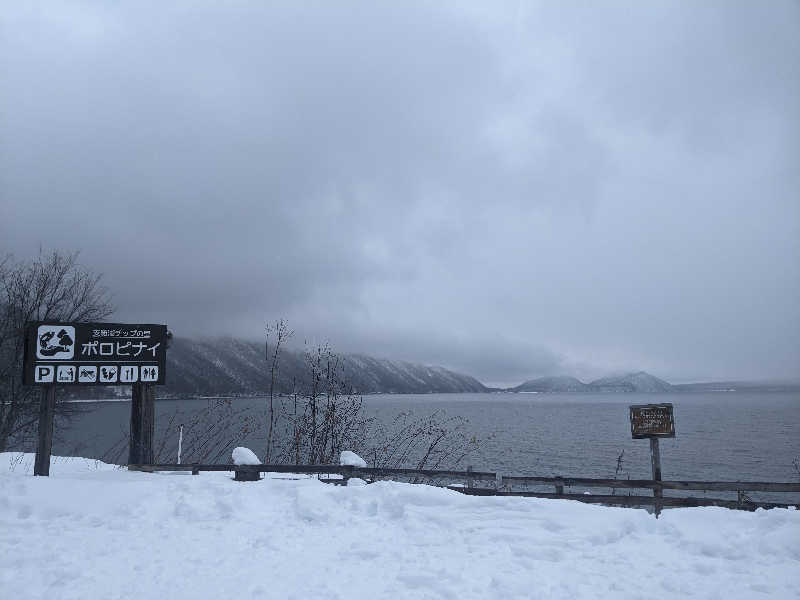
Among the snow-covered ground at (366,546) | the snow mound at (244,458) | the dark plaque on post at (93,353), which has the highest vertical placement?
the dark plaque on post at (93,353)

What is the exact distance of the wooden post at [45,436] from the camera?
12969mm

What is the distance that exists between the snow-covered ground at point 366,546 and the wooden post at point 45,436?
3.21 metres

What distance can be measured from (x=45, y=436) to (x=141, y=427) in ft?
7.69

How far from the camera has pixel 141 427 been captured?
48.5ft

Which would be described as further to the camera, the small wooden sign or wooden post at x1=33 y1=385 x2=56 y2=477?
wooden post at x1=33 y1=385 x2=56 y2=477

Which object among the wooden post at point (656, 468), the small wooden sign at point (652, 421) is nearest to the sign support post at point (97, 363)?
the small wooden sign at point (652, 421)

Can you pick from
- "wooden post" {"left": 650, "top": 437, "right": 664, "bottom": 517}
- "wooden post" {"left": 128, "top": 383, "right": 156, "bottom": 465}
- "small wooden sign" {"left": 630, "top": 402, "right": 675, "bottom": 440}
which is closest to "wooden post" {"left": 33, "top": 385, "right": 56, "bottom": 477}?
"wooden post" {"left": 128, "top": 383, "right": 156, "bottom": 465}

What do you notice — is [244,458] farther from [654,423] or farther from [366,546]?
[654,423]

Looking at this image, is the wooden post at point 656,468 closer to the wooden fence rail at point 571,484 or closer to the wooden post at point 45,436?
the wooden fence rail at point 571,484

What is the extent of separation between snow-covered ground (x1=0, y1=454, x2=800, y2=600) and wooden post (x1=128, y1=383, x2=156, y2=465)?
14.1ft

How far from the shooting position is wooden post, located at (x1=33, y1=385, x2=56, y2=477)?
13.0 metres

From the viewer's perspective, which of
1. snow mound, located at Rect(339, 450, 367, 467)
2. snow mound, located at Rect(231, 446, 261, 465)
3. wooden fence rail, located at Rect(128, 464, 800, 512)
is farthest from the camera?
snow mound, located at Rect(231, 446, 261, 465)

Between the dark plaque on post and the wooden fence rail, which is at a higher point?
the dark plaque on post

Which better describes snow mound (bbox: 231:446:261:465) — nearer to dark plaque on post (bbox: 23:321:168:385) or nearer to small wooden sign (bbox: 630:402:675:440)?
dark plaque on post (bbox: 23:321:168:385)
